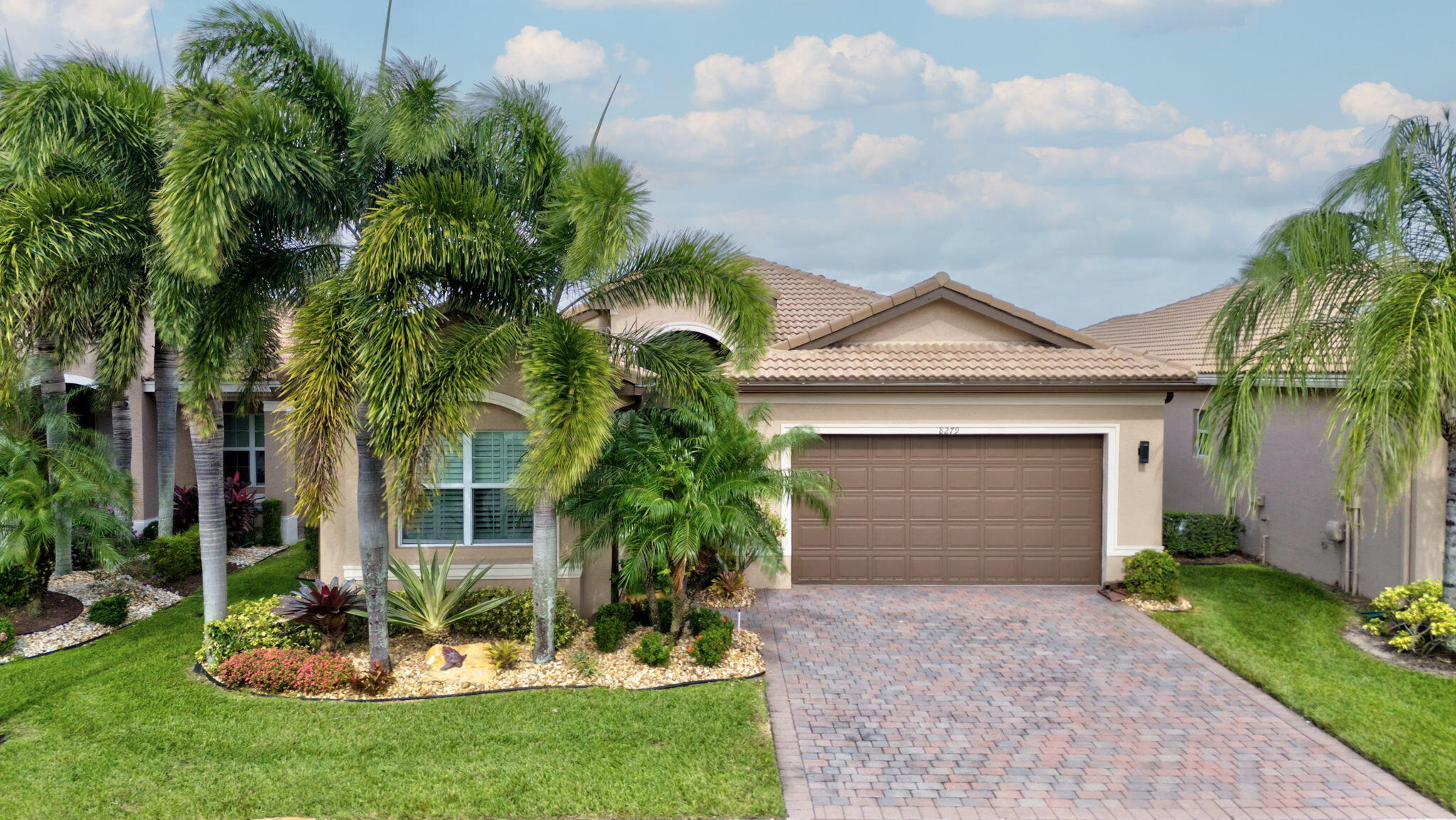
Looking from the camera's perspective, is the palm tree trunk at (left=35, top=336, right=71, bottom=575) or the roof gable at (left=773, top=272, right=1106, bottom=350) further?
the roof gable at (left=773, top=272, right=1106, bottom=350)

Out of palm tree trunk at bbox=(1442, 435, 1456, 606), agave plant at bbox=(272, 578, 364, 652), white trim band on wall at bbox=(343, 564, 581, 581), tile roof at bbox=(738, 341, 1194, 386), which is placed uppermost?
tile roof at bbox=(738, 341, 1194, 386)

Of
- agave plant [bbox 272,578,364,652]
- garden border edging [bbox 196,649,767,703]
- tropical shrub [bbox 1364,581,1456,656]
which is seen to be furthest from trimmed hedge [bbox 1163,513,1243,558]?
agave plant [bbox 272,578,364,652]

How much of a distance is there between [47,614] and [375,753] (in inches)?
287

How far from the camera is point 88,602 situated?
1216 cm

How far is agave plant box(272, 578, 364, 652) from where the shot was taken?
9.55 metres

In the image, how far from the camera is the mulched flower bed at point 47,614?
11164mm

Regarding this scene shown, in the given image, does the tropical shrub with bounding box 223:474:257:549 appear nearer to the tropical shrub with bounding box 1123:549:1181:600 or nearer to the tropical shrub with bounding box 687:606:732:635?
the tropical shrub with bounding box 687:606:732:635

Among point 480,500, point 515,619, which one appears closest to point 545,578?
point 515,619

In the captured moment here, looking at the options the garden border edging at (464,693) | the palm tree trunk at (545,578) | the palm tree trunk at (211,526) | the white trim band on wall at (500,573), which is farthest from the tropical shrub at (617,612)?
the palm tree trunk at (211,526)

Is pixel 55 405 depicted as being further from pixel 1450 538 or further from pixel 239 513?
pixel 1450 538

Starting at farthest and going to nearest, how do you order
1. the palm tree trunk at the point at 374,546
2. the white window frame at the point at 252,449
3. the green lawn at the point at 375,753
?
the white window frame at the point at 252,449, the palm tree trunk at the point at 374,546, the green lawn at the point at 375,753

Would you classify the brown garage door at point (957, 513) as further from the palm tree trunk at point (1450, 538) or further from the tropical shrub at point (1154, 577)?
the palm tree trunk at point (1450, 538)

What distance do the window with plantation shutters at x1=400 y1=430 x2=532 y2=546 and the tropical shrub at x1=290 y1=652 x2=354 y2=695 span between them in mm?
2030

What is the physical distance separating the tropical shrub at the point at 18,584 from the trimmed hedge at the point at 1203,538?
1679 cm
